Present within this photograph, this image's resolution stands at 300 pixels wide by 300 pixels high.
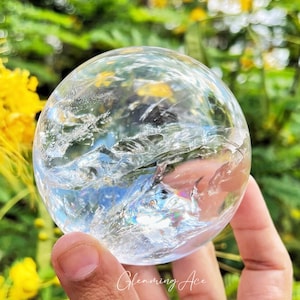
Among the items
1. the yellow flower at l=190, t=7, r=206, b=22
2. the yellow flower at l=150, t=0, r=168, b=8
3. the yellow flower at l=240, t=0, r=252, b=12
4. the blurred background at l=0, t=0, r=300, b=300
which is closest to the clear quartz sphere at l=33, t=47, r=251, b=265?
the blurred background at l=0, t=0, r=300, b=300

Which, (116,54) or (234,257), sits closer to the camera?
(116,54)

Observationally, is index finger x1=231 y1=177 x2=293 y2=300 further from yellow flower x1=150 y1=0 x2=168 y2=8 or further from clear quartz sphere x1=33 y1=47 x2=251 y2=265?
yellow flower x1=150 y1=0 x2=168 y2=8

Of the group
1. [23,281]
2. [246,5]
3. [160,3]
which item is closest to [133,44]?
[246,5]

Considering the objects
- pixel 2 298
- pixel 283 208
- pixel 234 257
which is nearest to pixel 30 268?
pixel 2 298

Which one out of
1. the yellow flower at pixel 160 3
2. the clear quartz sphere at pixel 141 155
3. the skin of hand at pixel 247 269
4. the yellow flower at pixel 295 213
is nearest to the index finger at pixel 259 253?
the skin of hand at pixel 247 269

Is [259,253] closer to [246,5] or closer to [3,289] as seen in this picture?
[3,289]

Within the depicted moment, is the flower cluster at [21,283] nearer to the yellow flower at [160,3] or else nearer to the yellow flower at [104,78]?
the yellow flower at [104,78]

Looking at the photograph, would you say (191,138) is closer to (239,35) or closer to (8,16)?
(8,16)
